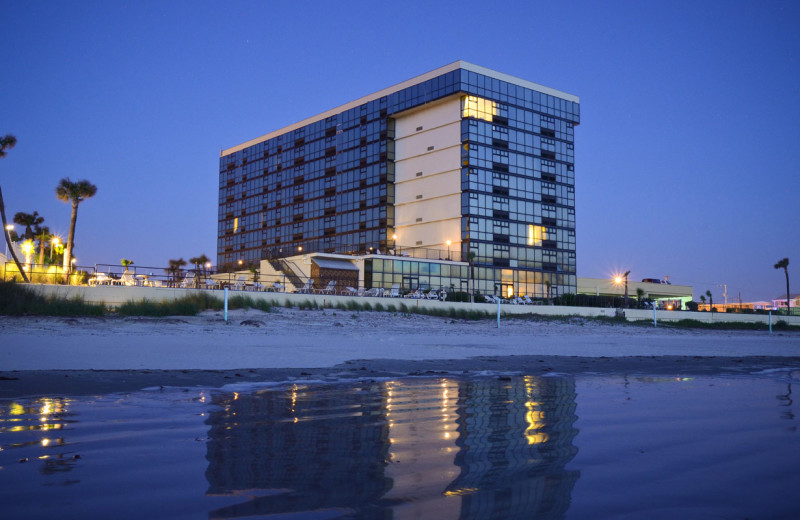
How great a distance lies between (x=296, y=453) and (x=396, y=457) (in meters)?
0.67

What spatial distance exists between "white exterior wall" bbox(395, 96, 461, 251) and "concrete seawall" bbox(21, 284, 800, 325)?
24056 mm

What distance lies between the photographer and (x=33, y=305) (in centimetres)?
1911

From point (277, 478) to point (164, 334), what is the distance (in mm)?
13575

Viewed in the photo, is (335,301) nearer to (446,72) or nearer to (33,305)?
(33,305)

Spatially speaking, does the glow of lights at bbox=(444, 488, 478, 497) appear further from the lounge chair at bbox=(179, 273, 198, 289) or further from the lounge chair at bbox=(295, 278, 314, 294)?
the lounge chair at bbox=(295, 278, 314, 294)

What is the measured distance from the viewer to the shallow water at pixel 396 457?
9.41 feet

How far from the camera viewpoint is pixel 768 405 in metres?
Result: 6.91

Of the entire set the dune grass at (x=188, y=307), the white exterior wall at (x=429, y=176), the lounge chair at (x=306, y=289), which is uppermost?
the white exterior wall at (x=429, y=176)

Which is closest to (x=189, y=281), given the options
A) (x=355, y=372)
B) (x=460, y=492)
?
(x=355, y=372)

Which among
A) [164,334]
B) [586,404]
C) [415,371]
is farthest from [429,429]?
[164,334]

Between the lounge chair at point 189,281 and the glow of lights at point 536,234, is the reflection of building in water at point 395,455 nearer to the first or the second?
the lounge chair at point 189,281

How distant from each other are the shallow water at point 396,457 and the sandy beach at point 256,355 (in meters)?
2.46

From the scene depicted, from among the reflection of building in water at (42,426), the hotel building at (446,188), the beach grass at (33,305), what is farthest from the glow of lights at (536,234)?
the reflection of building in water at (42,426)

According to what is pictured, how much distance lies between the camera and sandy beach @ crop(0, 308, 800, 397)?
930cm
